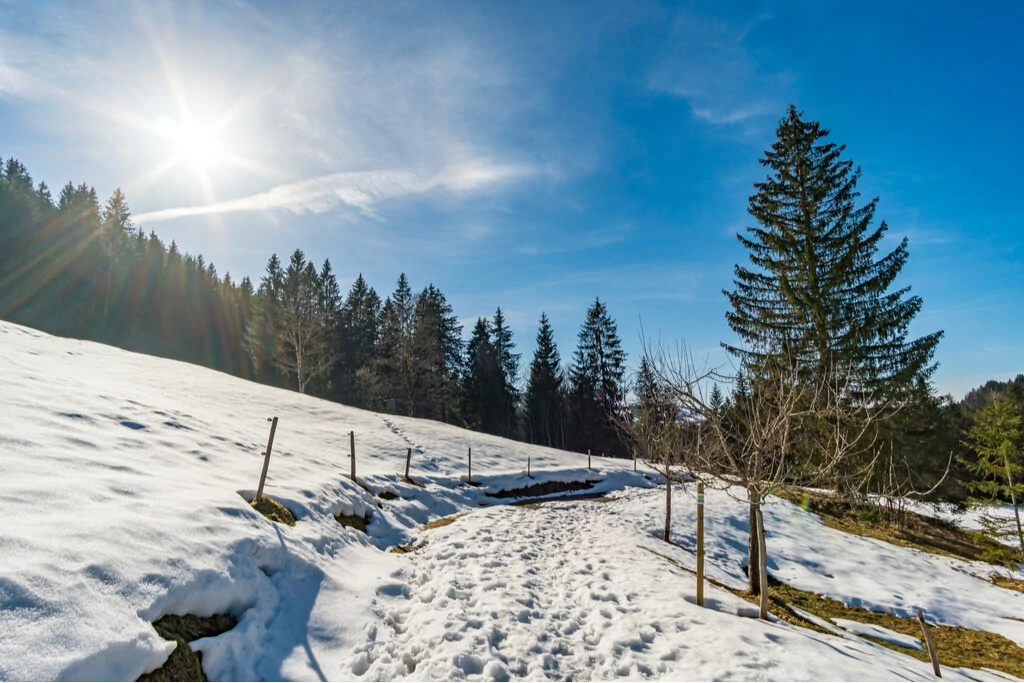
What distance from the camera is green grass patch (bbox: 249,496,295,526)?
7.52m

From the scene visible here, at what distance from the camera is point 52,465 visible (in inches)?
231

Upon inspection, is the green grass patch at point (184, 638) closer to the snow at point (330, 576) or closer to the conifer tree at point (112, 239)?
the snow at point (330, 576)

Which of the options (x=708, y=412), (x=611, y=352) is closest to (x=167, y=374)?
(x=708, y=412)

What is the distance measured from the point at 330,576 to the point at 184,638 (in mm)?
2716

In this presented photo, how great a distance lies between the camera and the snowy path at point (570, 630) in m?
4.91

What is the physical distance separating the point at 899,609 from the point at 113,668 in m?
15.4

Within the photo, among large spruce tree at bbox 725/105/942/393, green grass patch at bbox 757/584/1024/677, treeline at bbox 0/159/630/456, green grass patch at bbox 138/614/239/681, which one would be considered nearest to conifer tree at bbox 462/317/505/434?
treeline at bbox 0/159/630/456

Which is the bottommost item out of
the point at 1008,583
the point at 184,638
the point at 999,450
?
the point at 1008,583

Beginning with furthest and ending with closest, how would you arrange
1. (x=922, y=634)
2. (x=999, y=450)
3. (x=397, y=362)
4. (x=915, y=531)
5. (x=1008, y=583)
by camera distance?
1. (x=397, y=362)
2. (x=999, y=450)
3. (x=915, y=531)
4. (x=1008, y=583)
5. (x=922, y=634)

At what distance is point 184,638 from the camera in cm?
396

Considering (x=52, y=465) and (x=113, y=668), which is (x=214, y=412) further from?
(x=113, y=668)

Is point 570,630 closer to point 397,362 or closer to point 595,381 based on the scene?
point 397,362

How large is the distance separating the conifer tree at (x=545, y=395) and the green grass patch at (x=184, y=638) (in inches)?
1819

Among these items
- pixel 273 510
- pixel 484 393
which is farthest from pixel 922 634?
pixel 484 393
